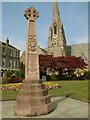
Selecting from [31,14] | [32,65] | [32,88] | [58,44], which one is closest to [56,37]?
[58,44]

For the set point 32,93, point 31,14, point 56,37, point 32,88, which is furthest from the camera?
point 56,37

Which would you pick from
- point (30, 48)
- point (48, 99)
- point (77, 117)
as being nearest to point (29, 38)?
point (30, 48)

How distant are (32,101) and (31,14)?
15.8 feet

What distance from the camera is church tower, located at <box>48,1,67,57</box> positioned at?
279 feet

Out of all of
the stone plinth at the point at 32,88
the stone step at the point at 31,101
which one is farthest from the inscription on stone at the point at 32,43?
the stone step at the point at 31,101

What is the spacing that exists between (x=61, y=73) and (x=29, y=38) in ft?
155

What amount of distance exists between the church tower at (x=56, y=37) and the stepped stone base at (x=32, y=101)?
73.8 meters

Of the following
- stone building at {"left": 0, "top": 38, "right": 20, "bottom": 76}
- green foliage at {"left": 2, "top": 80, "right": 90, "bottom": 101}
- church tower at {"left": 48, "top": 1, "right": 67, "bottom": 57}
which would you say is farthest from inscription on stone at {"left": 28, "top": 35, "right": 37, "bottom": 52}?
church tower at {"left": 48, "top": 1, "right": 67, "bottom": 57}

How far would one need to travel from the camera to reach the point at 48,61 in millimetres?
55188

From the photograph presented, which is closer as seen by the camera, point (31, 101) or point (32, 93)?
point (31, 101)

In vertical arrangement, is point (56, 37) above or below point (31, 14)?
above

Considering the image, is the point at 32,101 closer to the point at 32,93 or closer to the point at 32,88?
the point at 32,93

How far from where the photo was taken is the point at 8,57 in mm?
Answer: 57750

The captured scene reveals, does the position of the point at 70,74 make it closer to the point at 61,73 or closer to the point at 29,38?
the point at 61,73
